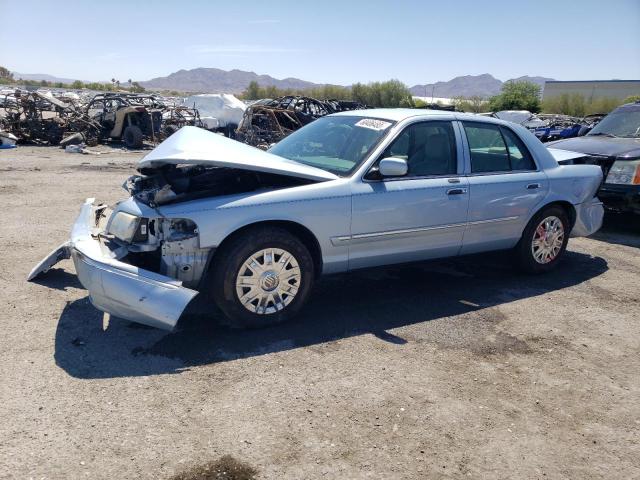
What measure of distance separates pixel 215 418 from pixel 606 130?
815cm

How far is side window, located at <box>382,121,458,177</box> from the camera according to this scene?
4.62 m

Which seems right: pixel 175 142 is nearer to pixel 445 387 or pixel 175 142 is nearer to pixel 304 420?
pixel 304 420

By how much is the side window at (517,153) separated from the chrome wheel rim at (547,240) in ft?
2.04

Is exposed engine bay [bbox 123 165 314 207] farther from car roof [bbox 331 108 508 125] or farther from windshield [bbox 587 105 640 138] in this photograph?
windshield [bbox 587 105 640 138]

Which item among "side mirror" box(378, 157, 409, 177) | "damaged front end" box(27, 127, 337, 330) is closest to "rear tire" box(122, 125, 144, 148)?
"damaged front end" box(27, 127, 337, 330)

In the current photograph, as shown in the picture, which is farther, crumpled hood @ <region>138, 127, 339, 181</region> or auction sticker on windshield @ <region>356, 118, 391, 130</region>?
auction sticker on windshield @ <region>356, 118, 391, 130</region>

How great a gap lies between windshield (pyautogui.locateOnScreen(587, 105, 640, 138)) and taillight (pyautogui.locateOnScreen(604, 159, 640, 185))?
1.24 metres

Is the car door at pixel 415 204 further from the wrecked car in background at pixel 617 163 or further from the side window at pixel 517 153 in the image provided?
the wrecked car in background at pixel 617 163

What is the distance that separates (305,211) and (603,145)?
5.78 m

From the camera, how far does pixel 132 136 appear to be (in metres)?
17.8

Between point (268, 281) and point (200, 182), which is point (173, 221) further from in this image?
point (268, 281)

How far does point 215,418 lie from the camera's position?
2.99 m

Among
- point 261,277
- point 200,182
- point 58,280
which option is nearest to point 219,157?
point 200,182

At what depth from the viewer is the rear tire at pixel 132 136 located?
17.8 m
